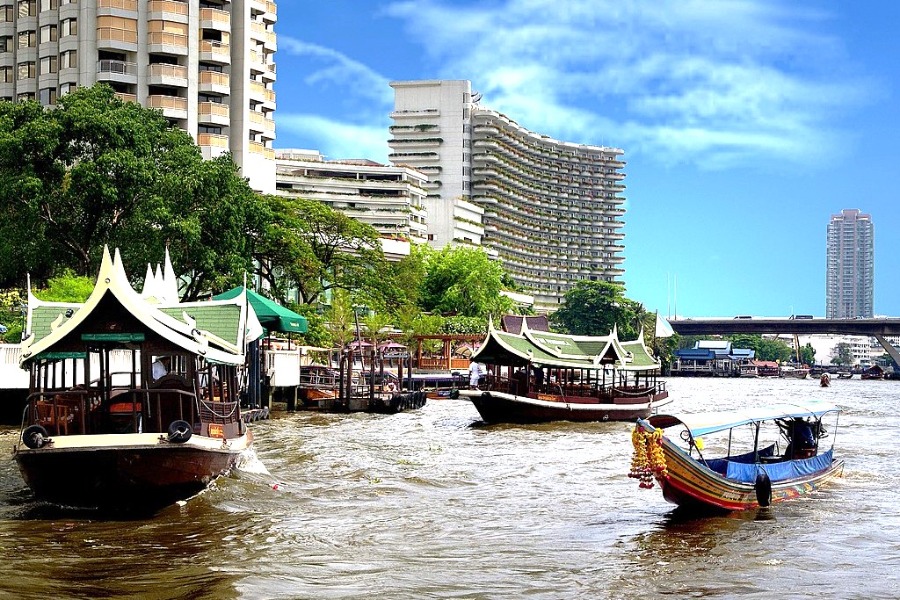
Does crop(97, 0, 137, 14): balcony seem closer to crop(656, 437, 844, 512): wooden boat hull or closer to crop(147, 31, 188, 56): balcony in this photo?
crop(147, 31, 188, 56): balcony

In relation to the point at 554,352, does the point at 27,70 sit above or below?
above

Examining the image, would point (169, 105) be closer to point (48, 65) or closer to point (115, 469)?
point (48, 65)

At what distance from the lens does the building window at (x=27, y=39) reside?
227 feet

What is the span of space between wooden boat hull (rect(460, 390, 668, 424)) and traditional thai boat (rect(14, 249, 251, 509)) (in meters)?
23.0

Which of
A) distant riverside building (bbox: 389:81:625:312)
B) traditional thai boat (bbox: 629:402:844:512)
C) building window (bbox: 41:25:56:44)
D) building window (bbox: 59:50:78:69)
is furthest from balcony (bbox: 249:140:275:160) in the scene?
distant riverside building (bbox: 389:81:625:312)

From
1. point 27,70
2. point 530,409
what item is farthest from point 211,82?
point 530,409

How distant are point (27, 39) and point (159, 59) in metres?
8.92

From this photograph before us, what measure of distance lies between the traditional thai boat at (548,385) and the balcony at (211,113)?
27424mm

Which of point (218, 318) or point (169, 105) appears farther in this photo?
point (169, 105)

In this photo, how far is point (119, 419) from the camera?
19.7m

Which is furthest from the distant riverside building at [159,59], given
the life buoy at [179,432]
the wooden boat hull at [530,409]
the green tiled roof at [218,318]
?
the life buoy at [179,432]

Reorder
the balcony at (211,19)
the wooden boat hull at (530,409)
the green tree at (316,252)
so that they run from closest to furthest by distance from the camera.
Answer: the wooden boat hull at (530,409)
the green tree at (316,252)
the balcony at (211,19)

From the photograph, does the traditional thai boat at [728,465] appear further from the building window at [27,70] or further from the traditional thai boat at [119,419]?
the building window at [27,70]

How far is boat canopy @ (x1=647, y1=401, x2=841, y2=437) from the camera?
20.2 m
